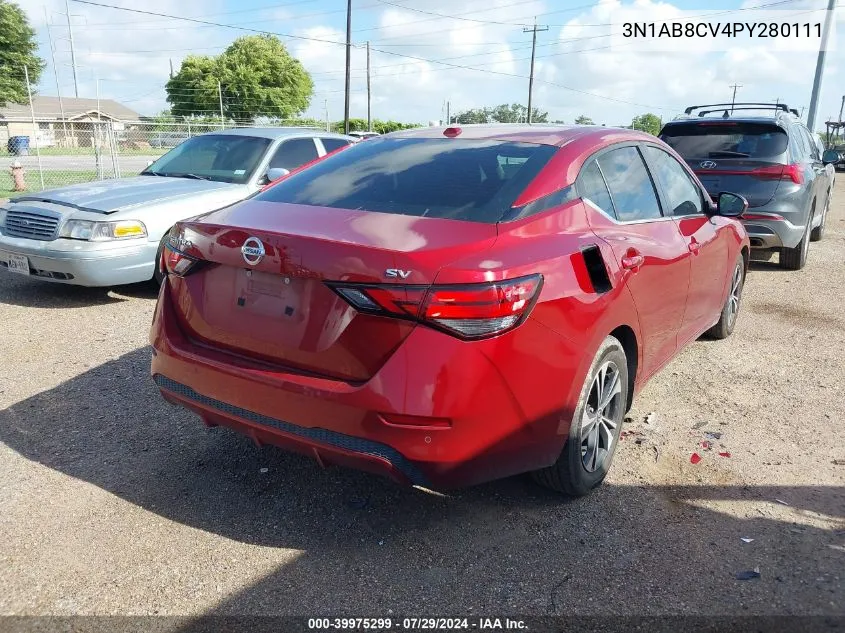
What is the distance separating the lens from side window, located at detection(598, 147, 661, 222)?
3.39 metres

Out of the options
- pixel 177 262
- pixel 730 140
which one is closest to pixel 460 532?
pixel 177 262

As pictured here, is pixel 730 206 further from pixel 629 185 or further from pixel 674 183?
pixel 629 185

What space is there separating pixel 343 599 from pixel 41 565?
1177 mm

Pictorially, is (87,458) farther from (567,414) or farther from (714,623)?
(714,623)

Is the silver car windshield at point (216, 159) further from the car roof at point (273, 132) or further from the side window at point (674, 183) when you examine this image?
the side window at point (674, 183)

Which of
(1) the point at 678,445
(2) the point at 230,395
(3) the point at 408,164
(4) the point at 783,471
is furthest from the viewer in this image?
(1) the point at 678,445

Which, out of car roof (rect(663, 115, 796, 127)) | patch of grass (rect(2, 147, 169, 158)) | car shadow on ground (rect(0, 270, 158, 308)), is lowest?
car shadow on ground (rect(0, 270, 158, 308))

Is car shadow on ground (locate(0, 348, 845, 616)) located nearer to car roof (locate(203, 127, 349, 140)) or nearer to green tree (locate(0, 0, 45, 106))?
car roof (locate(203, 127, 349, 140))

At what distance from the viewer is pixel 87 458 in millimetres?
3416

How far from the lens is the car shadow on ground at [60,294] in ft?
20.6

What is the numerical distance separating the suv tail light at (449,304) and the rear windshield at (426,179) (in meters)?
0.43

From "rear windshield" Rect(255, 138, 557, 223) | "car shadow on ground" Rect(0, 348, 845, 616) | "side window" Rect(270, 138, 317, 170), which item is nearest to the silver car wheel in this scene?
"car shadow on ground" Rect(0, 348, 845, 616)

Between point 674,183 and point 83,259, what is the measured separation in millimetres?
A: 4764

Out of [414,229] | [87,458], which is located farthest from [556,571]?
[87,458]
